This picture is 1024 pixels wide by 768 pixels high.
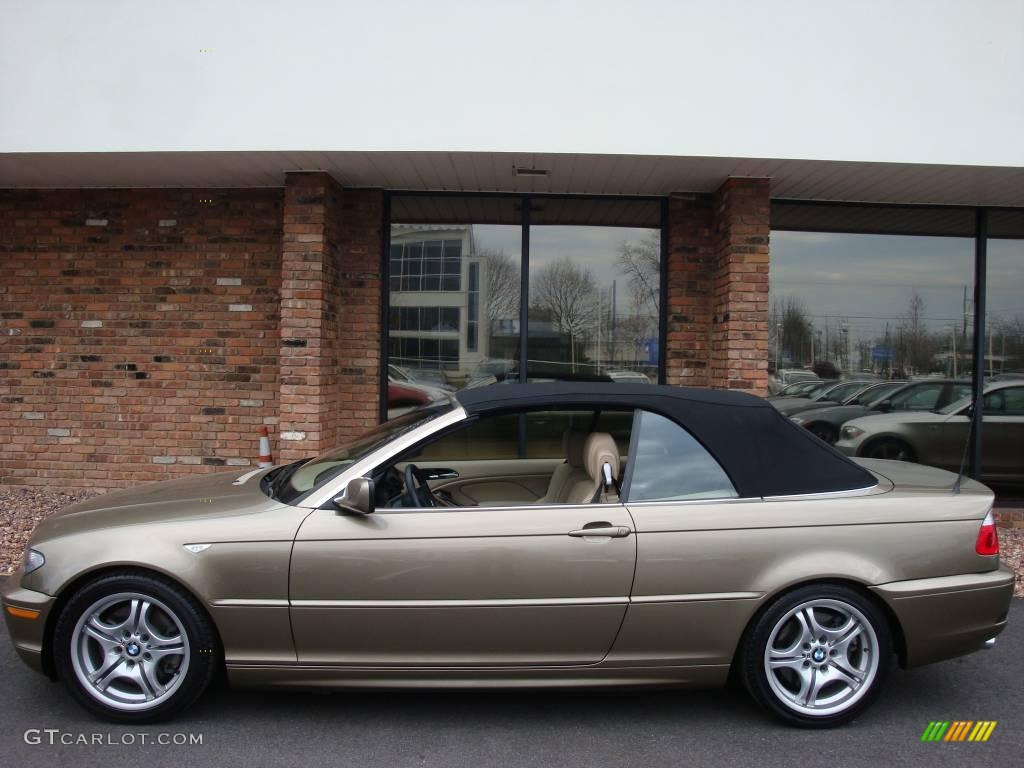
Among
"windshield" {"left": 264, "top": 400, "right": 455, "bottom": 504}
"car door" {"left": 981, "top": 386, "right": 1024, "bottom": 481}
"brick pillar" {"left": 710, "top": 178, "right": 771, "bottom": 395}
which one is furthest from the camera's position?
"car door" {"left": 981, "top": 386, "right": 1024, "bottom": 481}

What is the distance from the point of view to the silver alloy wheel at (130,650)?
10.5 ft

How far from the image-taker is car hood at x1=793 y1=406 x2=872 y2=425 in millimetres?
7566

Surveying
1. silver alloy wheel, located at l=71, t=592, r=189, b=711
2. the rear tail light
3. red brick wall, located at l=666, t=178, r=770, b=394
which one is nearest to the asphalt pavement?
silver alloy wheel, located at l=71, t=592, r=189, b=711

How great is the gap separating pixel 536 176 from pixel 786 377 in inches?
125

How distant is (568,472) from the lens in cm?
404

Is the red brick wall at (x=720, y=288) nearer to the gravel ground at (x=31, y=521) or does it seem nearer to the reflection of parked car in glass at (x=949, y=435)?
the reflection of parked car in glass at (x=949, y=435)

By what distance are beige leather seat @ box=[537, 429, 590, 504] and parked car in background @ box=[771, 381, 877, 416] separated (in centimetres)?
407

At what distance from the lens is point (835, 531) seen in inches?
130

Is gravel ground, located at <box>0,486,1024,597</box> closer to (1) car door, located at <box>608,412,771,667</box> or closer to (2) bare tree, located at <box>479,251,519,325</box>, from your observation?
(1) car door, located at <box>608,412,771,667</box>

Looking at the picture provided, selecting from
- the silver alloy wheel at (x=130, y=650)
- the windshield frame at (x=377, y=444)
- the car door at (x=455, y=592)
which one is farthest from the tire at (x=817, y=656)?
the silver alloy wheel at (x=130, y=650)

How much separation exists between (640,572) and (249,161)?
16.4 ft

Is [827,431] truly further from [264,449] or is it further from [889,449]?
[264,449]

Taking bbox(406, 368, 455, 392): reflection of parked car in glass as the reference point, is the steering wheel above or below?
below

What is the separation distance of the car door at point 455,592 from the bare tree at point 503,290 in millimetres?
4501
